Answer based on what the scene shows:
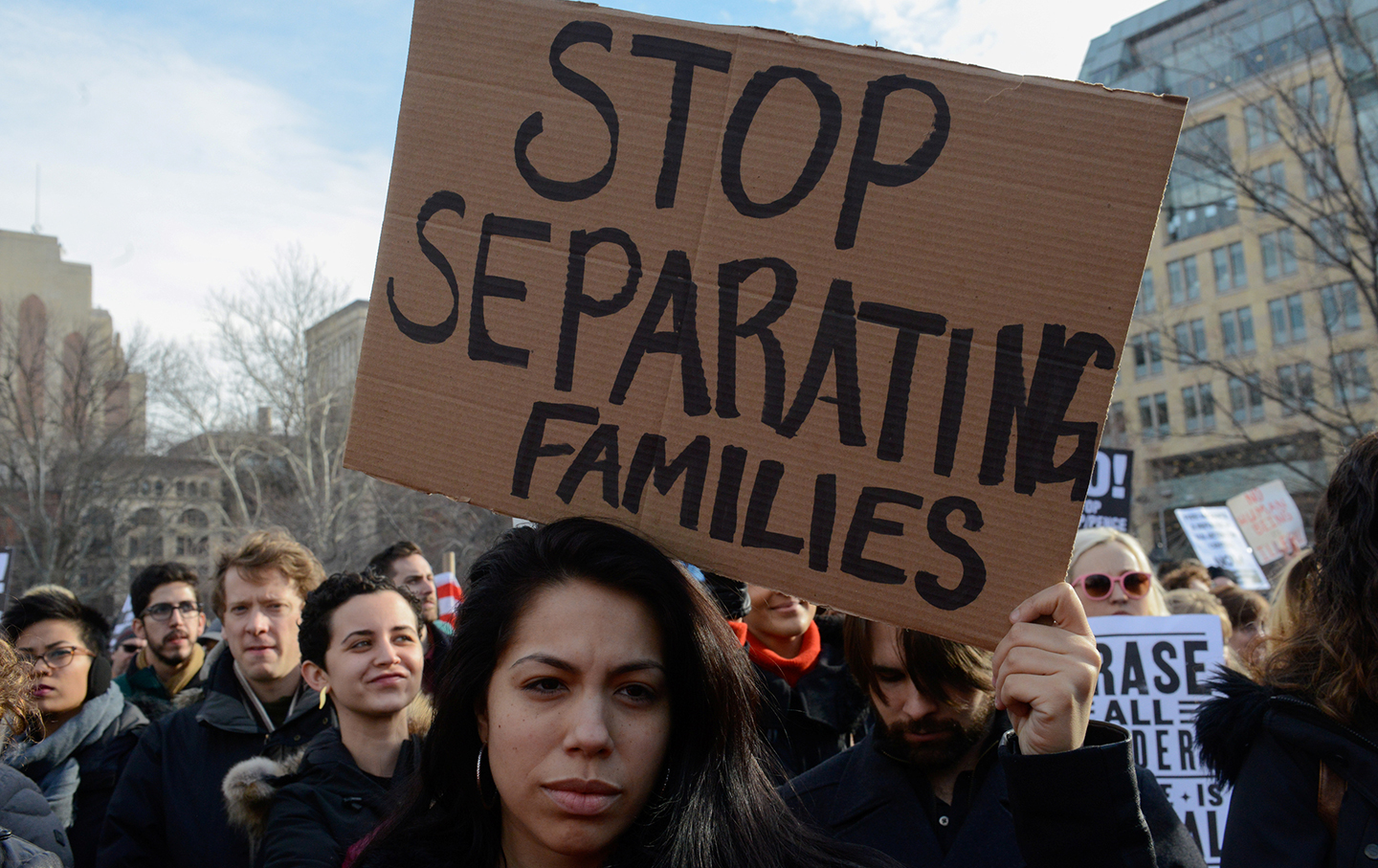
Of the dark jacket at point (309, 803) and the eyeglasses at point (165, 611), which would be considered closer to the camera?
the dark jacket at point (309, 803)

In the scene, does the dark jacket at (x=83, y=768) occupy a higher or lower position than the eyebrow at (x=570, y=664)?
lower

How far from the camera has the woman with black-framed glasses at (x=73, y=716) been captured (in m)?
4.18

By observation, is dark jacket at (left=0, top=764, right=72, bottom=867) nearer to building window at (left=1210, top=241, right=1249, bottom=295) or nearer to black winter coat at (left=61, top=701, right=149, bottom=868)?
black winter coat at (left=61, top=701, right=149, bottom=868)

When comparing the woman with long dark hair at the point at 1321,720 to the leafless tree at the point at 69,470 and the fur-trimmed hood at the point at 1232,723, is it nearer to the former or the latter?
the fur-trimmed hood at the point at 1232,723

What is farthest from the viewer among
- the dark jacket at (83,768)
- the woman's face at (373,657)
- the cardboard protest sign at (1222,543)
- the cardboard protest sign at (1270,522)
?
the cardboard protest sign at (1222,543)

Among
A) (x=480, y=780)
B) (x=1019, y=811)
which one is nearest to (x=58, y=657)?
(x=480, y=780)

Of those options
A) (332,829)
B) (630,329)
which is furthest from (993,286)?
(332,829)

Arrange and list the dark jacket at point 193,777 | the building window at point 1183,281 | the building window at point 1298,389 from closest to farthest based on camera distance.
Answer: the dark jacket at point 193,777 < the building window at point 1298,389 < the building window at point 1183,281

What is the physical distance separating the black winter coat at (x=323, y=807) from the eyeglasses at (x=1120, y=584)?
270 centimetres

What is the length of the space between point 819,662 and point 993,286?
7.47 ft

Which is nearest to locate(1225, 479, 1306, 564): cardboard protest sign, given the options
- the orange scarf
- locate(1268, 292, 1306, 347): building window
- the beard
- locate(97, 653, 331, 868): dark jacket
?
the orange scarf

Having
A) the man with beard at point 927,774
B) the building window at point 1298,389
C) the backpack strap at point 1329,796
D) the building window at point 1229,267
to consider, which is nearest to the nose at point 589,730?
the man with beard at point 927,774

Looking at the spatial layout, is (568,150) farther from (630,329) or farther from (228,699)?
(228,699)

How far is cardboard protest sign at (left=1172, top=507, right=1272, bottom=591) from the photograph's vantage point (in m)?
10.5
